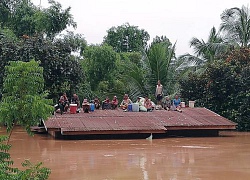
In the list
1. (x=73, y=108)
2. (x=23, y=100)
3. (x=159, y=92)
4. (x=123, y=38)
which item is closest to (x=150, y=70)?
(x=159, y=92)

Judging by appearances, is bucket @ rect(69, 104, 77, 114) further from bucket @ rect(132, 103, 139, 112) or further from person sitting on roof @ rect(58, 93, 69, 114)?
bucket @ rect(132, 103, 139, 112)

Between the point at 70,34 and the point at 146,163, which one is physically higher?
the point at 70,34

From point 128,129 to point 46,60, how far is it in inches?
265

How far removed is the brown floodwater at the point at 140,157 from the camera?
32.8 feet

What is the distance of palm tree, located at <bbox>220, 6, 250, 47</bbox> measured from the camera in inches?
970

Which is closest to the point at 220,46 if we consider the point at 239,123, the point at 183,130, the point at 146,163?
the point at 239,123

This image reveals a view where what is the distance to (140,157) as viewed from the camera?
1240cm

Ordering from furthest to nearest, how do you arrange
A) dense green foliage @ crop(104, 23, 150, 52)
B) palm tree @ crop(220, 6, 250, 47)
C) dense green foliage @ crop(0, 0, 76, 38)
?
dense green foliage @ crop(104, 23, 150, 52), dense green foliage @ crop(0, 0, 76, 38), palm tree @ crop(220, 6, 250, 47)

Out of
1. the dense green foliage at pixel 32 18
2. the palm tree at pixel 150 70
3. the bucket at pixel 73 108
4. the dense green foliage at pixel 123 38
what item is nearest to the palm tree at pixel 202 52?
the palm tree at pixel 150 70

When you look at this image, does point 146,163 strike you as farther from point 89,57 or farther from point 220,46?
point 89,57

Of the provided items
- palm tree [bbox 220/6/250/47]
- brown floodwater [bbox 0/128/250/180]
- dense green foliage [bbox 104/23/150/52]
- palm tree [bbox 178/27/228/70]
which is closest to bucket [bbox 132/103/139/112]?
brown floodwater [bbox 0/128/250/180]

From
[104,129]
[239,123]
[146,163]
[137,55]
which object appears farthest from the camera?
[137,55]

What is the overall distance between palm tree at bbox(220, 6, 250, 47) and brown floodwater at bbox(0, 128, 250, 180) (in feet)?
28.9

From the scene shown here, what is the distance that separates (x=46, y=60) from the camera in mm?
20969
